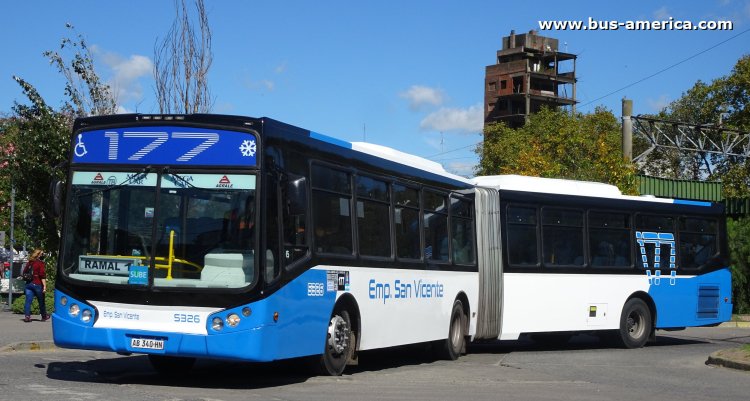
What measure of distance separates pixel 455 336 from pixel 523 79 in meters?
121

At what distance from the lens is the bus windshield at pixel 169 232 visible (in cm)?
1240

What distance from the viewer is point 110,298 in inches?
500

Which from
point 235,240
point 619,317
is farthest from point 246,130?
point 619,317

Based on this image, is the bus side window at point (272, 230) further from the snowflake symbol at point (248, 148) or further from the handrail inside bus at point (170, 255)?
the handrail inside bus at point (170, 255)

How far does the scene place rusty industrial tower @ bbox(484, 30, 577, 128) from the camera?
137750 mm

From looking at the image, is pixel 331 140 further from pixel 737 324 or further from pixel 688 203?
pixel 737 324

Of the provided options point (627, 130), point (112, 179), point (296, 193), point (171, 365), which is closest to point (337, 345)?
point (171, 365)

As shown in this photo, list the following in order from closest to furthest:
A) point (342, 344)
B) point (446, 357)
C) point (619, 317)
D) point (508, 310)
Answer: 1. point (342, 344)
2. point (446, 357)
3. point (508, 310)
4. point (619, 317)

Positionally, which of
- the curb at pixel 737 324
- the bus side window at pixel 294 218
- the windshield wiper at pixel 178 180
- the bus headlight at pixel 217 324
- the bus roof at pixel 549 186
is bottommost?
the curb at pixel 737 324

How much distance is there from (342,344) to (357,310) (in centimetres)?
64

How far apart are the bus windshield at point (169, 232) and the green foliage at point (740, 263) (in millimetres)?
24851

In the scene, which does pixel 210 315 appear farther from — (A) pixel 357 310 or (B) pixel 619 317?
(B) pixel 619 317

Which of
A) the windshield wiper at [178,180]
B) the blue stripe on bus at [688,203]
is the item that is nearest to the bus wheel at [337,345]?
the windshield wiper at [178,180]

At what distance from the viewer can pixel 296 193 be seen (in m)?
12.8
